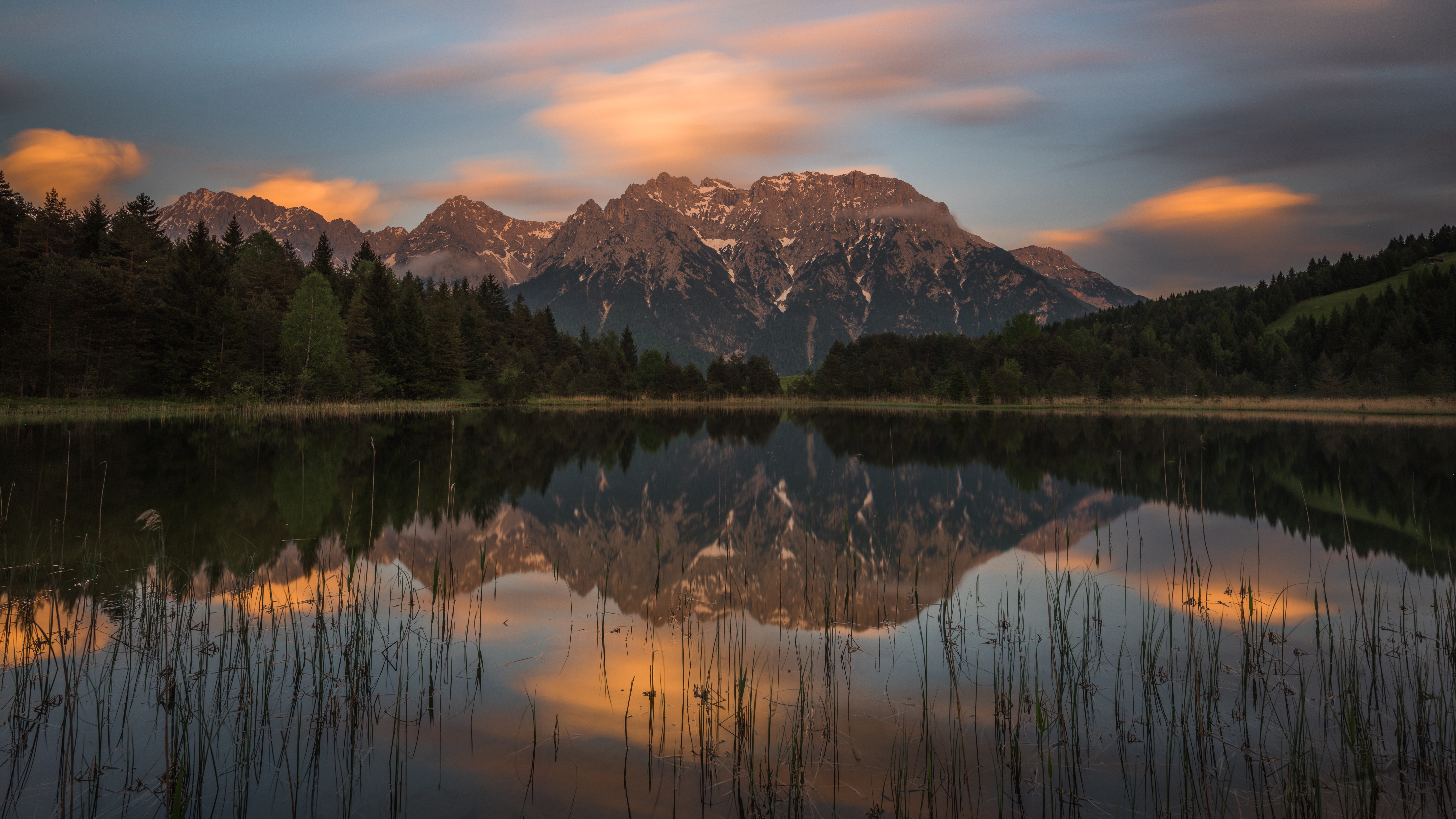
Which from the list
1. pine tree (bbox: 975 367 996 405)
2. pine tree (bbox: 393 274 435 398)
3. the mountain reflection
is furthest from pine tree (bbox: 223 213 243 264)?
pine tree (bbox: 975 367 996 405)

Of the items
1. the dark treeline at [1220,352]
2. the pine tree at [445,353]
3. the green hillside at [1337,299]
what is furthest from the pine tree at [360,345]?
the green hillside at [1337,299]

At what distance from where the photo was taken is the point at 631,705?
20.1 feet

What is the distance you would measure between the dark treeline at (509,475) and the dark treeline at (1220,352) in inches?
1746

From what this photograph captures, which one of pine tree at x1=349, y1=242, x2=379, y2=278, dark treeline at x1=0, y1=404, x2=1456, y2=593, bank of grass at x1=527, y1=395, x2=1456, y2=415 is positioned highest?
pine tree at x1=349, y1=242, x2=379, y2=278

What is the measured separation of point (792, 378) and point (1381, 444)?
12221 centimetres

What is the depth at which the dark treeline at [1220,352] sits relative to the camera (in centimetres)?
8425

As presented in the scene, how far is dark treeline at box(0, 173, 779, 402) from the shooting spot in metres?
46.6

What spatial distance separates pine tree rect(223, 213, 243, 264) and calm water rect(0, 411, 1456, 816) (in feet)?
235

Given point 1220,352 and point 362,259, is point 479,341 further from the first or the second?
point 1220,352

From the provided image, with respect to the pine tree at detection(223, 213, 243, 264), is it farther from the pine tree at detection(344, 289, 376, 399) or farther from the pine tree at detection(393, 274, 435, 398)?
the pine tree at detection(393, 274, 435, 398)

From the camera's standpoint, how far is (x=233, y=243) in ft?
272

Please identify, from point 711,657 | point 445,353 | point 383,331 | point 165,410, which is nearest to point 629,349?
point 445,353

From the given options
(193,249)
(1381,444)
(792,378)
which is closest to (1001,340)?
(792,378)

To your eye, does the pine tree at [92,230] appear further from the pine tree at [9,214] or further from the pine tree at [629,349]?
the pine tree at [629,349]
